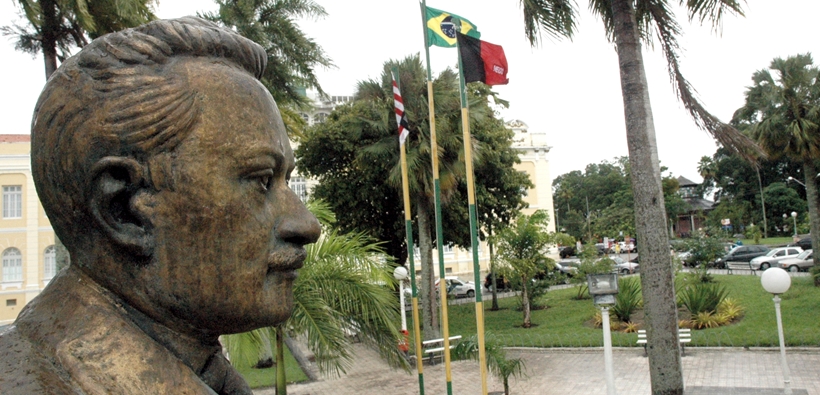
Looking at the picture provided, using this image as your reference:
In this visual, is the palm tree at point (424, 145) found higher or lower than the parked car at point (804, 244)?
higher

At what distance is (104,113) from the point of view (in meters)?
1.38

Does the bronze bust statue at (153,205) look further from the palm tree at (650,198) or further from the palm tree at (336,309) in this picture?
the palm tree at (650,198)

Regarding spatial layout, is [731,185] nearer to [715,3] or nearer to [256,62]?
[715,3]

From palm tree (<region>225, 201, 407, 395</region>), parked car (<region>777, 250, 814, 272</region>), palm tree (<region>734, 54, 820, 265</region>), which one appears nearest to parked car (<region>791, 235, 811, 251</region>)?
parked car (<region>777, 250, 814, 272</region>)

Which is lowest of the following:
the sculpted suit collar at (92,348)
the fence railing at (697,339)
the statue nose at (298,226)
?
the fence railing at (697,339)

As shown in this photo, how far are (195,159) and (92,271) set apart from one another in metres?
0.36

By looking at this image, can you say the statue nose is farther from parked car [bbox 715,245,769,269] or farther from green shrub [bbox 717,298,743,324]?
parked car [bbox 715,245,769,269]

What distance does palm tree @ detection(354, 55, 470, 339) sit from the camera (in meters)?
15.4

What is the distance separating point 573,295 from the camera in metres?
24.0

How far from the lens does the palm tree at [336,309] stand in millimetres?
6699

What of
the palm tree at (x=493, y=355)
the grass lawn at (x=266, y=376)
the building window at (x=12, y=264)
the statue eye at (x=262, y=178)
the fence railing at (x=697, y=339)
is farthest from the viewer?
the building window at (x=12, y=264)

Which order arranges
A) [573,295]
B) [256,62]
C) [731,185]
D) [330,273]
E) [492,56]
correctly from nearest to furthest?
[256,62], [330,273], [492,56], [573,295], [731,185]

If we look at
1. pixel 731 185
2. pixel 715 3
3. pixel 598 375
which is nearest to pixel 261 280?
pixel 715 3

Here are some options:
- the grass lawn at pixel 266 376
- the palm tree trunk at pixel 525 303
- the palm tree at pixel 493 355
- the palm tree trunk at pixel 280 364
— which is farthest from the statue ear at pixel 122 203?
the palm tree trunk at pixel 525 303
